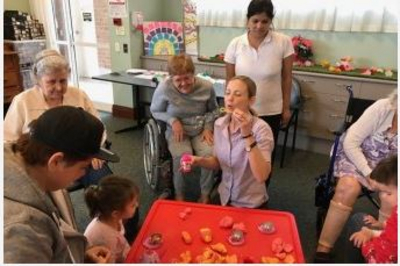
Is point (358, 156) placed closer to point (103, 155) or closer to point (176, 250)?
point (176, 250)

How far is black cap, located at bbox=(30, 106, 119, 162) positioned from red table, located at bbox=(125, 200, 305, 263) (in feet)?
1.69

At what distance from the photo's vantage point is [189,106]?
2250mm

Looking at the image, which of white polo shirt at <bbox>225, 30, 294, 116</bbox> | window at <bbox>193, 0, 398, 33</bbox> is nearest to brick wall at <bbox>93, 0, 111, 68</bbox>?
window at <bbox>193, 0, 398, 33</bbox>

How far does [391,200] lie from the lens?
139cm

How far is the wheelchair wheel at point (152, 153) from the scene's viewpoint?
2.28 meters

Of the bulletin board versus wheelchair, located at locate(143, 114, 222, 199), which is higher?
the bulletin board

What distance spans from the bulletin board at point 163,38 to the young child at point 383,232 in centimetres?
305

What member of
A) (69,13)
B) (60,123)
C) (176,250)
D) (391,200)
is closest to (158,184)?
(176,250)

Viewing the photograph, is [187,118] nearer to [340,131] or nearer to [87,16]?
[340,131]

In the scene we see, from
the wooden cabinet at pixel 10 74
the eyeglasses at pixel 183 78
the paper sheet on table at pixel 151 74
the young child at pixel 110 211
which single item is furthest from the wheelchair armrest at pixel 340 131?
the wooden cabinet at pixel 10 74

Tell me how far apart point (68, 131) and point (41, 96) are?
3.69 ft

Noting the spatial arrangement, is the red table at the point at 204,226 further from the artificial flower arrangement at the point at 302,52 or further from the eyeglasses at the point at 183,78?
the artificial flower arrangement at the point at 302,52

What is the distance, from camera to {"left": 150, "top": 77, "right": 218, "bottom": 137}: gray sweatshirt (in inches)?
88.3

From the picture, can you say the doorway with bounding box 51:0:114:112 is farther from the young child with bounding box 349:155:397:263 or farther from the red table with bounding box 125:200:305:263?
the young child with bounding box 349:155:397:263
